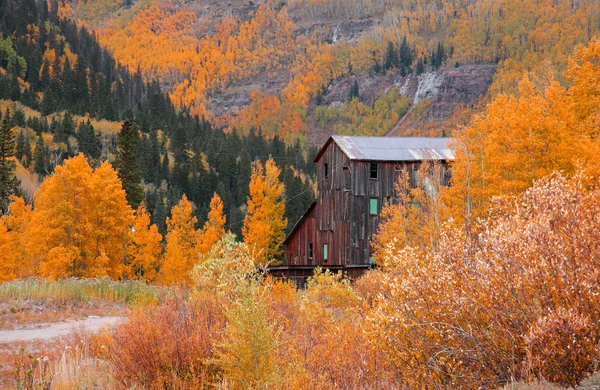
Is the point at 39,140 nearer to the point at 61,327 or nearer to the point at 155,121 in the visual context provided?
the point at 155,121

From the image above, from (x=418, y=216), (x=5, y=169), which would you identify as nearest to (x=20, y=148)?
(x=5, y=169)

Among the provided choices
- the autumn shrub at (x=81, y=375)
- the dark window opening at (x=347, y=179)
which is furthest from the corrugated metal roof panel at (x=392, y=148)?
the autumn shrub at (x=81, y=375)

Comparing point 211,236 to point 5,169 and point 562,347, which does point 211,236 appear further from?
point 562,347

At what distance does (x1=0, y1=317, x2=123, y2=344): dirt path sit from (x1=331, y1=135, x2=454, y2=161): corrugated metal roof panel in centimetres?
2771

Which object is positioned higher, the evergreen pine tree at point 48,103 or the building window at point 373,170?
the evergreen pine tree at point 48,103

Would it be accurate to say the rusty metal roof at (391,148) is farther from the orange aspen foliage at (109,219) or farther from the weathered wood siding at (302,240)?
the orange aspen foliage at (109,219)

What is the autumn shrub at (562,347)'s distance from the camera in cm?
626

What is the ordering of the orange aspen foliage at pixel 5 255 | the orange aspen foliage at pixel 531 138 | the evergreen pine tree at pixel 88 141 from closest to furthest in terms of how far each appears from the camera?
the orange aspen foliage at pixel 531 138
the orange aspen foliage at pixel 5 255
the evergreen pine tree at pixel 88 141

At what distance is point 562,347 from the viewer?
6473mm

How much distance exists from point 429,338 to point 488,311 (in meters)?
1.04

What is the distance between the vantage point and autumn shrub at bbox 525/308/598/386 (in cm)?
626

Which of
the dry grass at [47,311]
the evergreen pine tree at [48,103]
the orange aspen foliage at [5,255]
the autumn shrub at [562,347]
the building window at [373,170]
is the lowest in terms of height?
the dry grass at [47,311]

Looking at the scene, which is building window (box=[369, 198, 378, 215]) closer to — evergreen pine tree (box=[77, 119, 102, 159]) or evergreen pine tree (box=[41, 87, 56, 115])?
evergreen pine tree (box=[77, 119, 102, 159])

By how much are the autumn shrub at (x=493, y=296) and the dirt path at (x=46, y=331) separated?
9.19 metres
